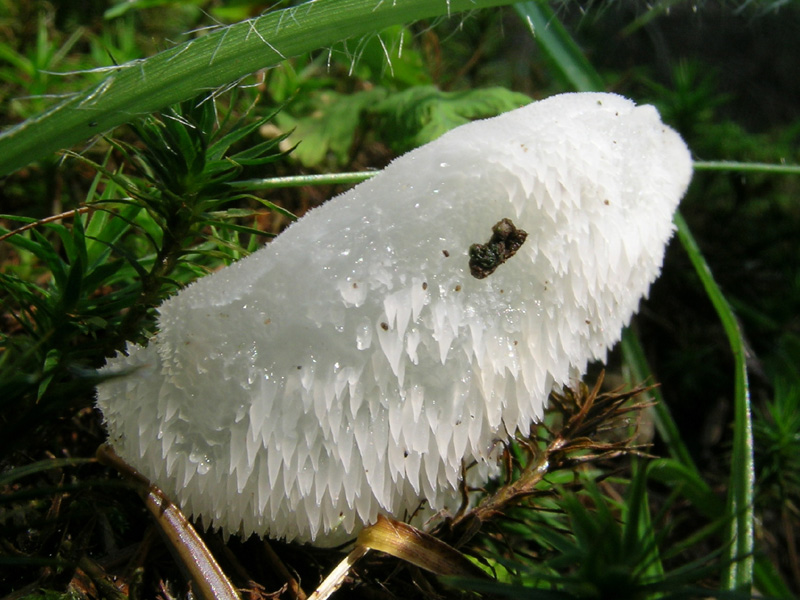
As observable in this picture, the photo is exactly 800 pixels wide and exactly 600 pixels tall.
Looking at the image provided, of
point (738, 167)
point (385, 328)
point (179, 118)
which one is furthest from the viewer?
point (738, 167)

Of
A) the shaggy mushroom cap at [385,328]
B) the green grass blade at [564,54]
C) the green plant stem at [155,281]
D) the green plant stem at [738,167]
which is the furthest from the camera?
the green grass blade at [564,54]

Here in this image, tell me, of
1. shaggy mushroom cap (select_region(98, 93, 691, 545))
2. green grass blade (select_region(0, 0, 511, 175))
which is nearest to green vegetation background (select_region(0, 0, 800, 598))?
green grass blade (select_region(0, 0, 511, 175))

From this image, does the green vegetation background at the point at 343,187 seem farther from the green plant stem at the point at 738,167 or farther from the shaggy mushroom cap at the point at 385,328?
the shaggy mushroom cap at the point at 385,328

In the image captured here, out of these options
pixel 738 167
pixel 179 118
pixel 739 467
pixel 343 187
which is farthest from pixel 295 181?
pixel 739 467

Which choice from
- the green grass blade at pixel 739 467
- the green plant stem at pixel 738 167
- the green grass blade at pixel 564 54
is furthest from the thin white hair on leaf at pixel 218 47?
the green grass blade at pixel 739 467

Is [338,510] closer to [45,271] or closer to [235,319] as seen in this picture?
[235,319]

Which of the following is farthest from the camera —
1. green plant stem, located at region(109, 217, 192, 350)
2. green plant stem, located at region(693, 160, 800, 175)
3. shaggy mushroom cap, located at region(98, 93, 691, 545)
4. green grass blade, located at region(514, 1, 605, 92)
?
green grass blade, located at region(514, 1, 605, 92)

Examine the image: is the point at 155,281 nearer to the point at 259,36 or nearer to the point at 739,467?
the point at 259,36

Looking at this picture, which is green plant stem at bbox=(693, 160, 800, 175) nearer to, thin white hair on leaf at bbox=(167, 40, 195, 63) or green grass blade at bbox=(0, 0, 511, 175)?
green grass blade at bbox=(0, 0, 511, 175)
